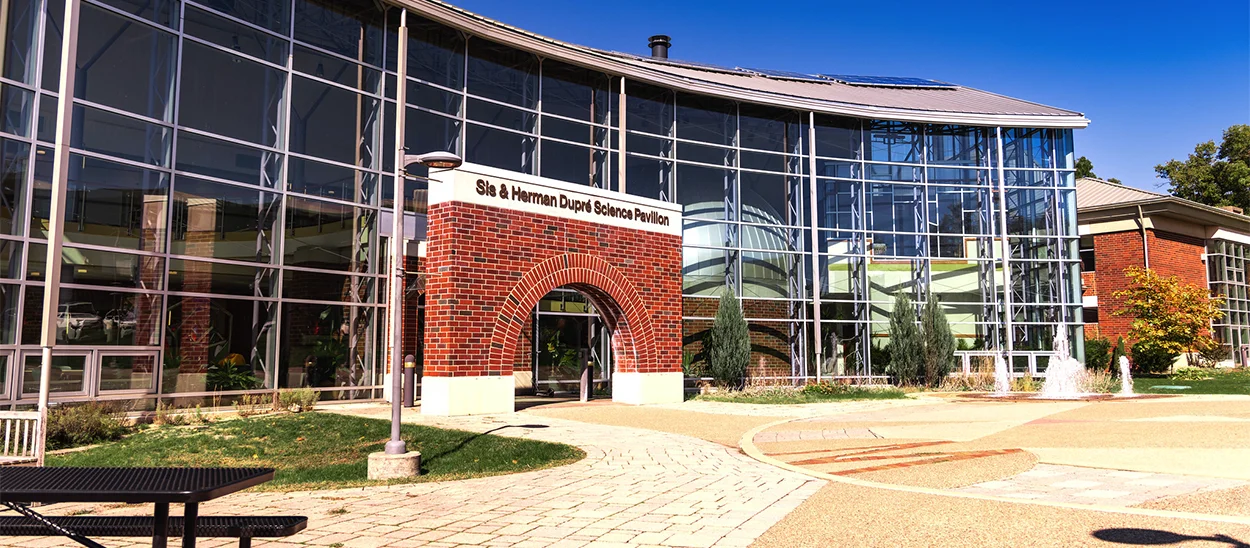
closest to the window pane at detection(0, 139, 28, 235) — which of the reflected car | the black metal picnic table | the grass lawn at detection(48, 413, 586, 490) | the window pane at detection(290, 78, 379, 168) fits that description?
the reflected car

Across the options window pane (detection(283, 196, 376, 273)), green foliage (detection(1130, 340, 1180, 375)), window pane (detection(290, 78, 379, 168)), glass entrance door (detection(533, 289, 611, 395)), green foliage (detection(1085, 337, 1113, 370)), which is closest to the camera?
window pane (detection(283, 196, 376, 273))

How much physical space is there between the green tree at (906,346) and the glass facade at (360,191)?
5.13ft

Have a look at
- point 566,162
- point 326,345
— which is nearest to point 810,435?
point 326,345

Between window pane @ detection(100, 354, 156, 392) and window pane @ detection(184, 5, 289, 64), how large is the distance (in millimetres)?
6307

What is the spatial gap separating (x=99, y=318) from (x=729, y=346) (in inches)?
561

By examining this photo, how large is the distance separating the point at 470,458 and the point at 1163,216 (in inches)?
1346

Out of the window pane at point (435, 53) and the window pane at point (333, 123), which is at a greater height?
the window pane at point (435, 53)

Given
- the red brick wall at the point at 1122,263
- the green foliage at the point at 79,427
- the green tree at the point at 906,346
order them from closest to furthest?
the green foliage at the point at 79,427, the green tree at the point at 906,346, the red brick wall at the point at 1122,263

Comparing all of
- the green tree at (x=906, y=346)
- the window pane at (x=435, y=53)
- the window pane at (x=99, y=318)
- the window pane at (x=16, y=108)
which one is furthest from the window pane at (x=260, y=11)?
the green tree at (x=906, y=346)

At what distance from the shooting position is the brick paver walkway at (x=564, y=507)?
601 centimetres

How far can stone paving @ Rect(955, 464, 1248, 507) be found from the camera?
7.29m

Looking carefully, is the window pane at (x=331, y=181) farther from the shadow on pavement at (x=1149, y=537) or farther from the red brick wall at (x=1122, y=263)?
the red brick wall at (x=1122, y=263)

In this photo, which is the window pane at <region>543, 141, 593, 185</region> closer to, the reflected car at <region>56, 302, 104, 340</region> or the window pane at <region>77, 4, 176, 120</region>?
the window pane at <region>77, 4, 176, 120</region>

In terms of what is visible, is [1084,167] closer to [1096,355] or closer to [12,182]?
[1096,355]
